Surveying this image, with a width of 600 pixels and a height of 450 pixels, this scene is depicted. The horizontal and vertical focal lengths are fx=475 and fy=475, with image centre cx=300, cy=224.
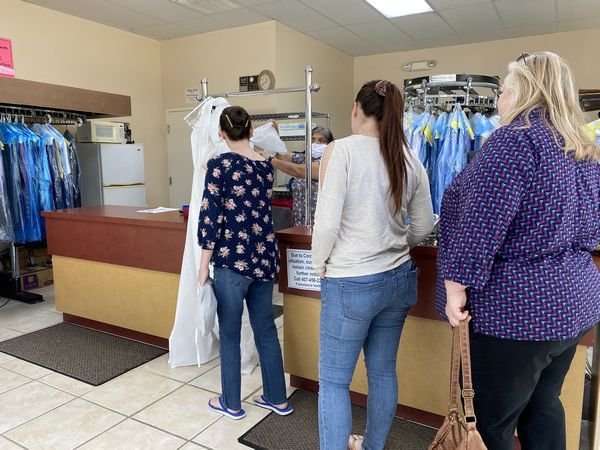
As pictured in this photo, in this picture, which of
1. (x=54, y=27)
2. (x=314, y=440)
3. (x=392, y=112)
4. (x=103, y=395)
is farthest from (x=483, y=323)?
(x=54, y=27)

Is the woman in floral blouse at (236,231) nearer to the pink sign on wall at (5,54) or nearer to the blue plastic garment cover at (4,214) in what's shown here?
the blue plastic garment cover at (4,214)

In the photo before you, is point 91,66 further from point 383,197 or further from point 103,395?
point 383,197

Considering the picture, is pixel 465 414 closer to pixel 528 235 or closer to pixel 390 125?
pixel 528 235

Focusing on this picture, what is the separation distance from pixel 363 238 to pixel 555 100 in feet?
2.12

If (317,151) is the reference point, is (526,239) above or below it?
below

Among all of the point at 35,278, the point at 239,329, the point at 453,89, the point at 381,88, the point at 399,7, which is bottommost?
the point at 35,278

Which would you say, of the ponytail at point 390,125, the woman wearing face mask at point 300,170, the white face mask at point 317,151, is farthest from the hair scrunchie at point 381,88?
the white face mask at point 317,151

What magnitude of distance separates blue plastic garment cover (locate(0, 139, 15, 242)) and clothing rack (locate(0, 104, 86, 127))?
431 millimetres

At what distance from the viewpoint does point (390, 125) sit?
1469 mm

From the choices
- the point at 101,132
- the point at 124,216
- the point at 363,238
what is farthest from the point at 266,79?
the point at 363,238

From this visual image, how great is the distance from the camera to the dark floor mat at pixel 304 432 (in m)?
2.00

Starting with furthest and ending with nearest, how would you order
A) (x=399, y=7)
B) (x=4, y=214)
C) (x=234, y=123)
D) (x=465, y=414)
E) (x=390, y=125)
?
(x=399, y=7)
(x=4, y=214)
(x=234, y=123)
(x=390, y=125)
(x=465, y=414)

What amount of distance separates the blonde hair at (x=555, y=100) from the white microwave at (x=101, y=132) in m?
4.39

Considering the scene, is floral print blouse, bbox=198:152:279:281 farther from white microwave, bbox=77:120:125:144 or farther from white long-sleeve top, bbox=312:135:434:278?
white microwave, bbox=77:120:125:144
